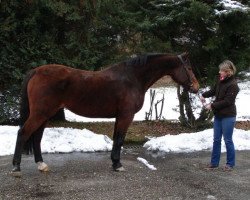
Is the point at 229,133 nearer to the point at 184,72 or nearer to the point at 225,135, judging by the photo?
the point at 225,135

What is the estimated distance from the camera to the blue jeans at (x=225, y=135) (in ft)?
22.1

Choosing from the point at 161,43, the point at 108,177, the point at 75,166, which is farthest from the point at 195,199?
the point at 161,43

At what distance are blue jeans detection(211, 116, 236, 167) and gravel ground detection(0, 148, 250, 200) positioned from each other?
21 centimetres

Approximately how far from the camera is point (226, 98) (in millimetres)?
6609

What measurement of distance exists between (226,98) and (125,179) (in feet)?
6.79

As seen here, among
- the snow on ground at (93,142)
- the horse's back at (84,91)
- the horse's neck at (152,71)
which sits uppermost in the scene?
the horse's neck at (152,71)

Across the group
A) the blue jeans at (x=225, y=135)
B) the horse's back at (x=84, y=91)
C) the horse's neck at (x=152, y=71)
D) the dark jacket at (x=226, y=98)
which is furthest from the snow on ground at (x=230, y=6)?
the horse's back at (x=84, y=91)

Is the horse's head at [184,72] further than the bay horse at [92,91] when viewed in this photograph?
Yes

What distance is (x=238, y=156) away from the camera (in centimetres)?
798

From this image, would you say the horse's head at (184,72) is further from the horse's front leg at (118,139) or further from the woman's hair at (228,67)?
the horse's front leg at (118,139)

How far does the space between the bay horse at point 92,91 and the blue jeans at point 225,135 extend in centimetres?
71

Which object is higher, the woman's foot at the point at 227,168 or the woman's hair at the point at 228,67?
the woman's hair at the point at 228,67

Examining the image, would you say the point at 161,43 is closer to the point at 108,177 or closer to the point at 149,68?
the point at 149,68

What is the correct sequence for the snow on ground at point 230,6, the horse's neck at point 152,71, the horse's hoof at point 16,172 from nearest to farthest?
the horse's hoof at point 16,172 → the horse's neck at point 152,71 → the snow on ground at point 230,6
